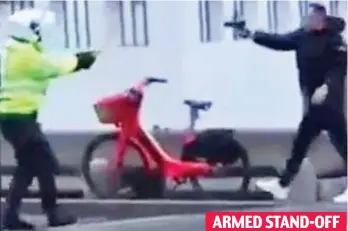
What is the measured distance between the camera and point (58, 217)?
2.72 m

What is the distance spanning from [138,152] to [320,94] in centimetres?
66

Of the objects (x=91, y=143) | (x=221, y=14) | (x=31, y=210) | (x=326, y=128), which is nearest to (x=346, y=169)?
(x=326, y=128)

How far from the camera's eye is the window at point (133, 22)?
2668mm

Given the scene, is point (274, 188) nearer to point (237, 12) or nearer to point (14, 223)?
point (237, 12)

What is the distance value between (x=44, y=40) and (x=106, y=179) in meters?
0.54

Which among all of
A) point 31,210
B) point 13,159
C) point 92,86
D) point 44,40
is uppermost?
point 44,40

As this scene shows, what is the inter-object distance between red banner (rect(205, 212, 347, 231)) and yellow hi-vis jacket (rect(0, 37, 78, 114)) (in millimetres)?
727

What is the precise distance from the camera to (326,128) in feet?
8.63

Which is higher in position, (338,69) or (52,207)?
(338,69)

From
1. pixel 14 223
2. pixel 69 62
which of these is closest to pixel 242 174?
pixel 69 62

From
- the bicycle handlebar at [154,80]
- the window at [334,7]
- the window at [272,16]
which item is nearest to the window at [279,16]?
the window at [272,16]

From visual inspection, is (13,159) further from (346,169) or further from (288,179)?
(346,169)

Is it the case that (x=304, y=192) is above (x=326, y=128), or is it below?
below

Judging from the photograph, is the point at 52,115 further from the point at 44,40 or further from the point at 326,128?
the point at 326,128
